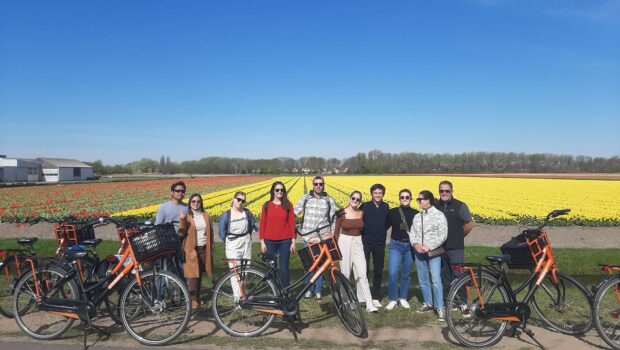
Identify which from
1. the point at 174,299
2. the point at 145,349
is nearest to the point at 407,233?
the point at 174,299

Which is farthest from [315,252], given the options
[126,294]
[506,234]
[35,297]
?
[506,234]

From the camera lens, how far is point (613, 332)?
14.8ft

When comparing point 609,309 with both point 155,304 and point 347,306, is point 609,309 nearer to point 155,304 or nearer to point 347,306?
point 347,306

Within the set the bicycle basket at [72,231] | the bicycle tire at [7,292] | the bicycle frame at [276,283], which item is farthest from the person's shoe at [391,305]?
the bicycle tire at [7,292]

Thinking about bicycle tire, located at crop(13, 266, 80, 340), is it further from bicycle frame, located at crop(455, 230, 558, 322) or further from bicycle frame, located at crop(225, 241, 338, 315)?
bicycle frame, located at crop(455, 230, 558, 322)

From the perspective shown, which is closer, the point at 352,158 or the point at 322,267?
the point at 322,267

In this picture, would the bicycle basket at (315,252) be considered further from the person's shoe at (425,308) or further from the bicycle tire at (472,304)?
the person's shoe at (425,308)

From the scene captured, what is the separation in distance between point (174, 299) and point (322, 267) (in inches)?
69.8

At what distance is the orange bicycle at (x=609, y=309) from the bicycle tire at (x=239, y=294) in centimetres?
355

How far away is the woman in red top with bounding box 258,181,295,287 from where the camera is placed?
20.1 ft

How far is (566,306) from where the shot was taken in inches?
198

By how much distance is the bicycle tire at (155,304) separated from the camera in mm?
4648

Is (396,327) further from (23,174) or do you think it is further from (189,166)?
(189,166)

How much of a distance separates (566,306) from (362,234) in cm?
278
